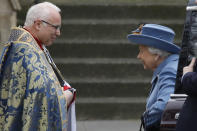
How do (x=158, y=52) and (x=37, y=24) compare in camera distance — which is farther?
(x=158, y=52)

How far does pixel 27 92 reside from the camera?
493cm

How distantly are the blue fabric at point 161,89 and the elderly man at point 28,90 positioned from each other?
2.21 feet

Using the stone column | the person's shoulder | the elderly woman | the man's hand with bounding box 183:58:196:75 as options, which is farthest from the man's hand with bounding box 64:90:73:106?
the stone column

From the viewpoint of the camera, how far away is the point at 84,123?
1002 cm

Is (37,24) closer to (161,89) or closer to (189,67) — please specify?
(161,89)

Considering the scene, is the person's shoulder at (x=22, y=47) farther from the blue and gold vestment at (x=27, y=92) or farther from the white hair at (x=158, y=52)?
the white hair at (x=158, y=52)

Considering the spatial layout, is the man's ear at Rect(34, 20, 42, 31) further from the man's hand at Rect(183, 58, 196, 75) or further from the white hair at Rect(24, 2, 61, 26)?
the man's hand at Rect(183, 58, 196, 75)

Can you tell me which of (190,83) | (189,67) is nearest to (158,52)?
(189,67)

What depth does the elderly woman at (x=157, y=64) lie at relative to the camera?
16.9 ft

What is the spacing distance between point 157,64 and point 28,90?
1.12 metres

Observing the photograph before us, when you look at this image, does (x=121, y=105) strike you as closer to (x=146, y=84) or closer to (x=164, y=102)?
(x=146, y=84)

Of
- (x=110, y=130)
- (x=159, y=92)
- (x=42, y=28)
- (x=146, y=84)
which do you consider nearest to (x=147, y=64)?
(x=159, y=92)

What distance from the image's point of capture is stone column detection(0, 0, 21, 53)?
1014 cm

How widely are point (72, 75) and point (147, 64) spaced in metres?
5.19
